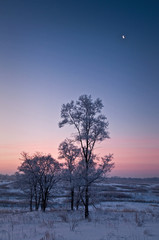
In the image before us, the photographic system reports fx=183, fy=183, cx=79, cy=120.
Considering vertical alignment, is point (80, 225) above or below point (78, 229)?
below

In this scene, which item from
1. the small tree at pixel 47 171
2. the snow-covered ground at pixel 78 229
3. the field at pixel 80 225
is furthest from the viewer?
the small tree at pixel 47 171

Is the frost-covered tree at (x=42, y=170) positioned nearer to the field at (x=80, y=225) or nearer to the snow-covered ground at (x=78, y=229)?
the field at (x=80, y=225)

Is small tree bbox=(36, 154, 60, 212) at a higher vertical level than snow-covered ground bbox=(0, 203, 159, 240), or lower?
higher

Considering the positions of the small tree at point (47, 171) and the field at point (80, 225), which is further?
the small tree at point (47, 171)

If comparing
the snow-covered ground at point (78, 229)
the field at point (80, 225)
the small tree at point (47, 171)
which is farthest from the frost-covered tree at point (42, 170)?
the snow-covered ground at point (78, 229)

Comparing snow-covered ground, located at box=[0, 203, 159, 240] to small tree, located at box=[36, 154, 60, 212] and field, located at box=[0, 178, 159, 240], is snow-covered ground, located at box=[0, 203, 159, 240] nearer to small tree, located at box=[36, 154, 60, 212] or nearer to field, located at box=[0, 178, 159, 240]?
field, located at box=[0, 178, 159, 240]

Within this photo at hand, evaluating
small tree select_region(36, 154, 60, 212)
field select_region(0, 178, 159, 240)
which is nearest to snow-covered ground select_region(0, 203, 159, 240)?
field select_region(0, 178, 159, 240)

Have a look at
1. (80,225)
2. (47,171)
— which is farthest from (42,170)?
(80,225)

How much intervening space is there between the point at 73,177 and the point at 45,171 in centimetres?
1338

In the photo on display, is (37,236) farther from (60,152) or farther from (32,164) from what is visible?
(32,164)

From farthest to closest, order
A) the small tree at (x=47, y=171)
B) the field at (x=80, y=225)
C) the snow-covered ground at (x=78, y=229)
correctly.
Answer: the small tree at (x=47, y=171) < the field at (x=80, y=225) < the snow-covered ground at (x=78, y=229)

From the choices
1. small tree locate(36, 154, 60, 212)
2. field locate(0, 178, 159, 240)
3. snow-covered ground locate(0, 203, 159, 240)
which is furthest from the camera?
small tree locate(36, 154, 60, 212)

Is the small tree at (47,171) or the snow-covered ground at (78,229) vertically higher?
the small tree at (47,171)

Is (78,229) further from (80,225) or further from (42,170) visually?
(42,170)
